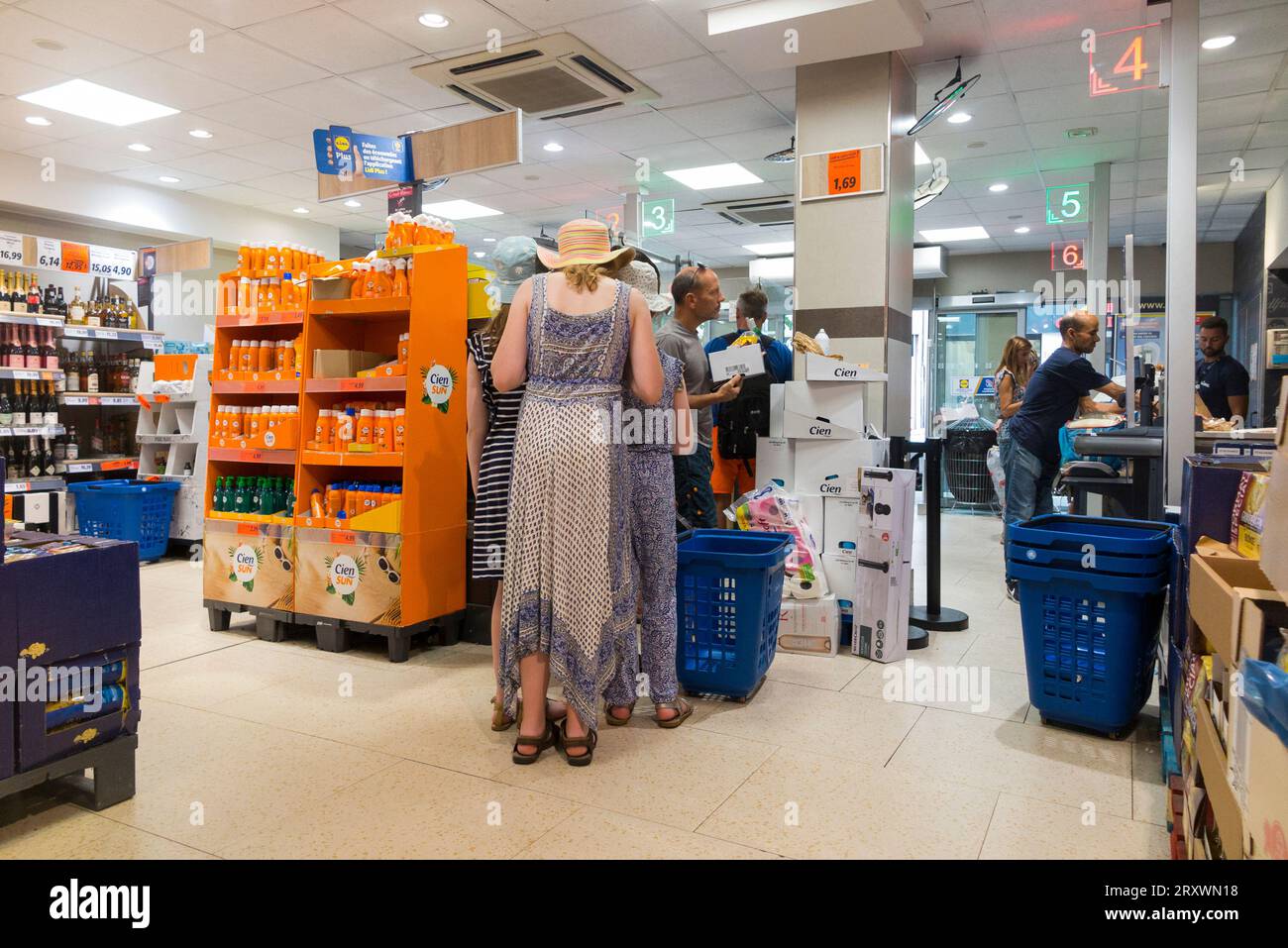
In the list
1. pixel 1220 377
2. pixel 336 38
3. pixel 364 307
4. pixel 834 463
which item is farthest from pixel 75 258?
pixel 1220 377

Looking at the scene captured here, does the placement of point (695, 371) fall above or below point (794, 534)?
above

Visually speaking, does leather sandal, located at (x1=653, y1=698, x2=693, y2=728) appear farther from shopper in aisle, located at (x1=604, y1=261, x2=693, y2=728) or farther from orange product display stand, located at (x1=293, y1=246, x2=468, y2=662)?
orange product display stand, located at (x1=293, y1=246, x2=468, y2=662)

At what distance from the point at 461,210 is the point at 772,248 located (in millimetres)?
4846

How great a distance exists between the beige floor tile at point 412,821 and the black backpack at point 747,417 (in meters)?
2.61

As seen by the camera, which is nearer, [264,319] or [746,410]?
[264,319]

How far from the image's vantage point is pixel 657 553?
298 centimetres

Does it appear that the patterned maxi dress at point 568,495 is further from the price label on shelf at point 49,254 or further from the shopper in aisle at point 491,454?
the price label on shelf at point 49,254

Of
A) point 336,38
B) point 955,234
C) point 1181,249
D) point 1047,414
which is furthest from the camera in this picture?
point 955,234

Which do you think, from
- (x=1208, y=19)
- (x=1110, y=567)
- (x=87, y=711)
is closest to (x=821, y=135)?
(x=1208, y=19)

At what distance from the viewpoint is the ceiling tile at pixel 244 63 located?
551 cm

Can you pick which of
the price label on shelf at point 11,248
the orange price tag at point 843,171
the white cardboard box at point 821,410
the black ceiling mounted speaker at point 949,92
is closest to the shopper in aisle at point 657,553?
the white cardboard box at point 821,410

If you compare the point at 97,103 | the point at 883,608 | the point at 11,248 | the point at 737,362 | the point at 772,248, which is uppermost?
the point at 772,248

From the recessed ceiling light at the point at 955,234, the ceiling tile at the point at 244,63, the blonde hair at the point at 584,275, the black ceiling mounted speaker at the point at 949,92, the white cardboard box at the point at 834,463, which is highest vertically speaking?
the recessed ceiling light at the point at 955,234

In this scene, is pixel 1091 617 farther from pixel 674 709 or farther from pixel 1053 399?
pixel 1053 399
